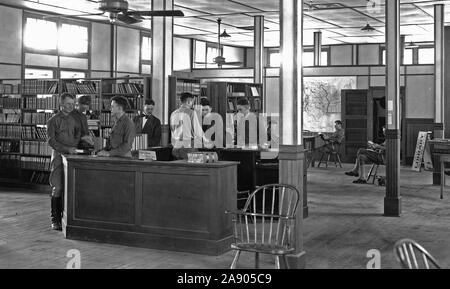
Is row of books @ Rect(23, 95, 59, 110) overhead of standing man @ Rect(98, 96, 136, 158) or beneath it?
overhead

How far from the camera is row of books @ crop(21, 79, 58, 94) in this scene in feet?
38.0

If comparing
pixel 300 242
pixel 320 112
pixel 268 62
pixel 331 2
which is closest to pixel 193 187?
pixel 300 242

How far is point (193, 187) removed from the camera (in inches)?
251

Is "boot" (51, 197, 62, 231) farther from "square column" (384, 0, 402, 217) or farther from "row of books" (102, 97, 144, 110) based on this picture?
"square column" (384, 0, 402, 217)

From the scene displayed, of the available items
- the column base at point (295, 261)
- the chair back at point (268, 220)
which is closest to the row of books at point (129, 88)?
the chair back at point (268, 220)

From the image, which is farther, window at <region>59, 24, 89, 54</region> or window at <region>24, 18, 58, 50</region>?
window at <region>59, 24, 89, 54</region>

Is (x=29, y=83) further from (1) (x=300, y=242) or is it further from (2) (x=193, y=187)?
(1) (x=300, y=242)

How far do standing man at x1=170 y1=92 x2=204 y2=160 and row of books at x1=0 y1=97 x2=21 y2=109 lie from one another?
5014 mm

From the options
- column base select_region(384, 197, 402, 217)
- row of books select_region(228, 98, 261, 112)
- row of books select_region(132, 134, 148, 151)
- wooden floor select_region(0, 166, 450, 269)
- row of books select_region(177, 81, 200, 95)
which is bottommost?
wooden floor select_region(0, 166, 450, 269)

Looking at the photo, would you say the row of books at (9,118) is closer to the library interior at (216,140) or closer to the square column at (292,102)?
the library interior at (216,140)

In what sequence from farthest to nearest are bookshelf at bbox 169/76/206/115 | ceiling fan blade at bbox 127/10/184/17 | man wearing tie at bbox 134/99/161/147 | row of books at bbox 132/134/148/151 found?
bookshelf at bbox 169/76/206/115, man wearing tie at bbox 134/99/161/147, row of books at bbox 132/134/148/151, ceiling fan blade at bbox 127/10/184/17

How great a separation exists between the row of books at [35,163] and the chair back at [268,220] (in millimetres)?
4772

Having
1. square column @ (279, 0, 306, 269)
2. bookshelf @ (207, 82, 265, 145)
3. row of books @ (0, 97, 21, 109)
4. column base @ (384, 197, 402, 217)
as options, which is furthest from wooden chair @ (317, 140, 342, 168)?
square column @ (279, 0, 306, 269)

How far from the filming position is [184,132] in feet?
27.4
